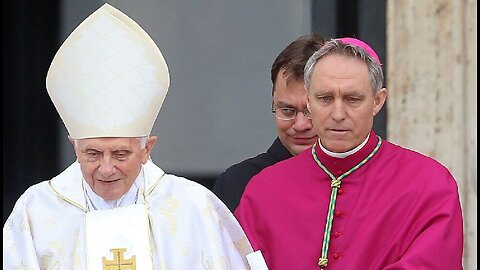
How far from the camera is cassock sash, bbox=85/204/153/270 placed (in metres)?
4.84

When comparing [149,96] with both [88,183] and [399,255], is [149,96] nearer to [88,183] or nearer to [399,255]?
[88,183]

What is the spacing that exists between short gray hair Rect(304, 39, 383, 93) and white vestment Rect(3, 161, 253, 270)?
519 millimetres

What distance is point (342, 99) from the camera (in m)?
4.88

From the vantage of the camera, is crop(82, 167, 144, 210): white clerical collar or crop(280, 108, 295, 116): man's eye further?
crop(280, 108, 295, 116): man's eye

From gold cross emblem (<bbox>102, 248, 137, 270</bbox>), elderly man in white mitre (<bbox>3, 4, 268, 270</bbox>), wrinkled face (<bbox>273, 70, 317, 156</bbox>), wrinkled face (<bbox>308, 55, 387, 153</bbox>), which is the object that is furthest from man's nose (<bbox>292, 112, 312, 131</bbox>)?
gold cross emblem (<bbox>102, 248, 137, 270</bbox>)

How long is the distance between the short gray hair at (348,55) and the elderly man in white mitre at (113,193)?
477 millimetres

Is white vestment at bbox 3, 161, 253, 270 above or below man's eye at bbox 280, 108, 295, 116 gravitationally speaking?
below

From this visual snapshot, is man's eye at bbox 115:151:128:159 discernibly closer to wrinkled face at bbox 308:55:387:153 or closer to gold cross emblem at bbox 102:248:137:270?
gold cross emblem at bbox 102:248:137:270

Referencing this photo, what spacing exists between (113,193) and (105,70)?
0.42 meters

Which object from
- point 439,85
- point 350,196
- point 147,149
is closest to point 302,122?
point 350,196

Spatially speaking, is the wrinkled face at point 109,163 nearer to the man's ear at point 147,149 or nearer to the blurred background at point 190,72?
the man's ear at point 147,149

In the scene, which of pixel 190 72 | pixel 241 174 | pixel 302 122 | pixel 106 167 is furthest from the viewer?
pixel 190 72

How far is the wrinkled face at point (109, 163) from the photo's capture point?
15.5 ft

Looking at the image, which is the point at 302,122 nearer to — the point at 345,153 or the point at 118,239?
the point at 345,153
